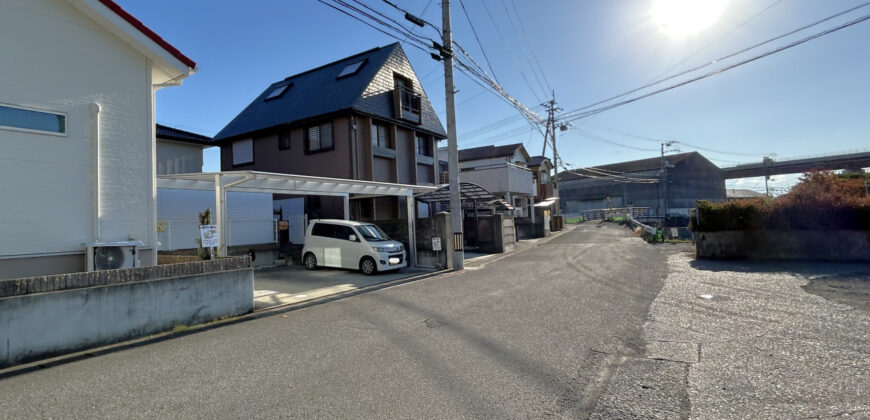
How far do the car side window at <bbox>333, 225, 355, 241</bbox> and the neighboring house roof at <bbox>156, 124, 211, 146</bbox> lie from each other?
32.2 feet

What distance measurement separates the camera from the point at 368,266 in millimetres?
12164

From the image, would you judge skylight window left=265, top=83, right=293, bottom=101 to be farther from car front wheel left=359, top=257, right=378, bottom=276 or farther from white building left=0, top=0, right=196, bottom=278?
white building left=0, top=0, right=196, bottom=278

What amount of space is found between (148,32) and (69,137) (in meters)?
2.24

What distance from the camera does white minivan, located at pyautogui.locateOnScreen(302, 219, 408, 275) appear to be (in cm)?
1212

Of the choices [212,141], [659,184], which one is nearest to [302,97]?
[212,141]

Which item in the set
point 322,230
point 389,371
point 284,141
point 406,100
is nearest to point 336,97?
point 284,141

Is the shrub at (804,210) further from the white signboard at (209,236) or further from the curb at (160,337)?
the white signboard at (209,236)

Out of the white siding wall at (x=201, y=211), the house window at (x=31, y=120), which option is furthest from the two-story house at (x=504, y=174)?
the house window at (x=31, y=120)

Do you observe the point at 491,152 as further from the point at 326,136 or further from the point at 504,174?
the point at 326,136

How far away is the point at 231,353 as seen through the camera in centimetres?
507

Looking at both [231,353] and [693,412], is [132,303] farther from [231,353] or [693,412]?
[693,412]

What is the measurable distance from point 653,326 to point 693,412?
2849mm

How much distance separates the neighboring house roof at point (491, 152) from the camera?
119 ft

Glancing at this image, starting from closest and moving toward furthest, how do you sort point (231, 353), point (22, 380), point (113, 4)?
point (22, 380)
point (231, 353)
point (113, 4)
